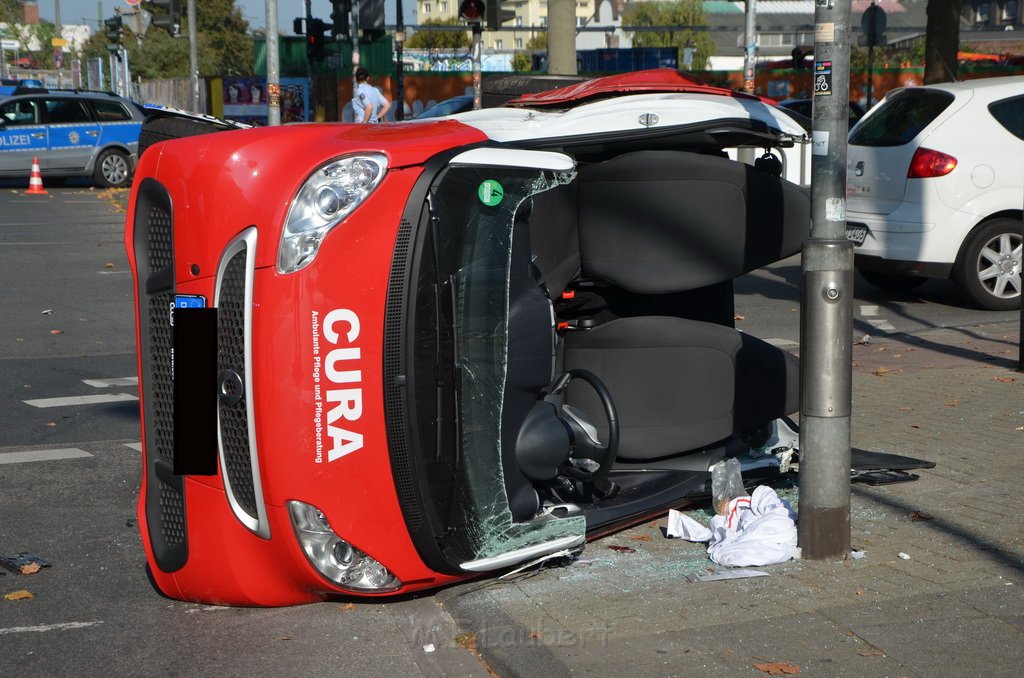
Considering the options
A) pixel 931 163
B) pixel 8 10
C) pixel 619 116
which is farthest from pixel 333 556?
pixel 8 10

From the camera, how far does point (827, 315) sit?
4324mm

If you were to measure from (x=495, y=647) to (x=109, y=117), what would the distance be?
22.0 metres

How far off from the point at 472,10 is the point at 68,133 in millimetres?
8817

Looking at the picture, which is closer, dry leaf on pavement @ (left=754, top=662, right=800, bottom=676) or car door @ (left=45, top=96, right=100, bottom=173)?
dry leaf on pavement @ (left=754, top=662, right=800, bottom=676)

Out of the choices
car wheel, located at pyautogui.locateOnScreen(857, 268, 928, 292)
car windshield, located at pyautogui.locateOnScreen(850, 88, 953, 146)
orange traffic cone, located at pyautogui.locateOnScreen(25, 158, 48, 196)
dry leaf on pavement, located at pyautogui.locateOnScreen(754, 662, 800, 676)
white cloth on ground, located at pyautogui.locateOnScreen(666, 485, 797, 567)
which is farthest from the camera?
orange traffic cone, located at pyautogui.locateOnScreen(25, 158, 48, 196)

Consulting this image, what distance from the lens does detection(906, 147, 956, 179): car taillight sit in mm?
9961

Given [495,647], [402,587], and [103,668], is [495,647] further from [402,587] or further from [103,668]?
[103,668]

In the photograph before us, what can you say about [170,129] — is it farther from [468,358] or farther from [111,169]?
[111,169]

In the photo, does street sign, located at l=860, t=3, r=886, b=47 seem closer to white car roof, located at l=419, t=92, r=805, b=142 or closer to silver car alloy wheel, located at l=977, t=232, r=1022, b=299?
silver car alloy wheel, located at l=977, t=232, r=1022, b=299

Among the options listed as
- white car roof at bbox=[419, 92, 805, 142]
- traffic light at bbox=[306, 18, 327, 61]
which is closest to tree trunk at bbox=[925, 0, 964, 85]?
traffic light at bbox=[306, 18, 327, 61]

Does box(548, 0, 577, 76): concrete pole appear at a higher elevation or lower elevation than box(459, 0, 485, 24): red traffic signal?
lower

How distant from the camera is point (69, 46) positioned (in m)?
121

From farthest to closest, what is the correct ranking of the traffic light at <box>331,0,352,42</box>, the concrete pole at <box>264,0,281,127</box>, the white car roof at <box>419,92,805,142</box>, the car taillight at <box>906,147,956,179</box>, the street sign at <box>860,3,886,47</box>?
the traffic light at <box>331,0,352,42</box> → the street sign at <box>860,3,886,47</box> → the concrete pole at <box>264,0,281,127</box> → the car taillight at <box>906,147,956,179</box> → the white car roof at <box>419,92,805,142</box>

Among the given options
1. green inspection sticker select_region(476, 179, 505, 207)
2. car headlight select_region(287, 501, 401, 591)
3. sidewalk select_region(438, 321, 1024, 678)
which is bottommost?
sidewalk select_region(438, 321, 1024, 678)
